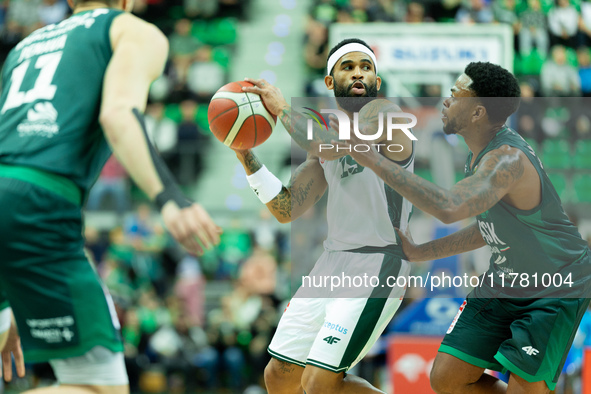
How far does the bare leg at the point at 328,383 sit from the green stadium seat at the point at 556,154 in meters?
2.69

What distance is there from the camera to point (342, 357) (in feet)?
14.3

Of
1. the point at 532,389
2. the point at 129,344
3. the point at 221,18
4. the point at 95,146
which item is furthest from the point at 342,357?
the point at 221,18

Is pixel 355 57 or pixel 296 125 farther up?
pixel 355 57

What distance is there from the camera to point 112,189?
1249 cm

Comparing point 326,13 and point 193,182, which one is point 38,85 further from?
point 326,13

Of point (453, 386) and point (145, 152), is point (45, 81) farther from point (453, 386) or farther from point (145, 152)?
point (453, 386)

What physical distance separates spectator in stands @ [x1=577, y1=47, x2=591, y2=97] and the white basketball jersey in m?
8.24

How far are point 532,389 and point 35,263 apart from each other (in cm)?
276

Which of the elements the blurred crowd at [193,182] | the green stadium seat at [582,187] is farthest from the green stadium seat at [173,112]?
the green stadium seat at [582,187]

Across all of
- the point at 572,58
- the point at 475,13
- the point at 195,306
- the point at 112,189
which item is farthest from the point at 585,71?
the point at 112,189

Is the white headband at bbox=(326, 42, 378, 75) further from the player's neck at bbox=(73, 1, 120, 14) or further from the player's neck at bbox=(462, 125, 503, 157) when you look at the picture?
the player's neck at bbox=(73, 1, 120, 14)

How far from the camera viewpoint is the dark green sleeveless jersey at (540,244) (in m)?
4.21

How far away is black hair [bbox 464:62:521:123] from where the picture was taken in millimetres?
4363

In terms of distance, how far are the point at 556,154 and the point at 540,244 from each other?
246 centimetres
